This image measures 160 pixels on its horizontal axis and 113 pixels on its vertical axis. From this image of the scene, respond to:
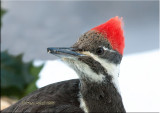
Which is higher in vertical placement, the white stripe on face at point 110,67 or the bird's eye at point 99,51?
the bird's eye at point 99,51

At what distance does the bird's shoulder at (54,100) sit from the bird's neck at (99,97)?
0.16 feet

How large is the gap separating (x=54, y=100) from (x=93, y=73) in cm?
22

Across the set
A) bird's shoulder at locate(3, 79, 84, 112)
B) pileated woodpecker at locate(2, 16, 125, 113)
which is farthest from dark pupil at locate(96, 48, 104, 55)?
bird's shoulder at locate(3, 79, 84, 112)

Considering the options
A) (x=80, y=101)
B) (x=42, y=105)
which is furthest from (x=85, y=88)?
(x=42, y=105)

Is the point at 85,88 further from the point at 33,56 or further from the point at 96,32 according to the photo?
the point at 33,56

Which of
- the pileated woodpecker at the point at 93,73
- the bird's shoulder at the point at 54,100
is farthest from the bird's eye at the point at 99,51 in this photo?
the bird's shoulder at the point at 54,100

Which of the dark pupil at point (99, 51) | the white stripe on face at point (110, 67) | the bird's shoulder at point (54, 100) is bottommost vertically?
the bird's shoulder at point (54, 100)

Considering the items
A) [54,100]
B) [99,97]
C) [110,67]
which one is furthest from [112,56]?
[54,100]

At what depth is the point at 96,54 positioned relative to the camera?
99cm

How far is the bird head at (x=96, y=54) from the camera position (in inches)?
38.2

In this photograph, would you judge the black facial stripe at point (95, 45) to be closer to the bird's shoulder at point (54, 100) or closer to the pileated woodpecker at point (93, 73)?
the pileated woodpecker at point (93, 73)

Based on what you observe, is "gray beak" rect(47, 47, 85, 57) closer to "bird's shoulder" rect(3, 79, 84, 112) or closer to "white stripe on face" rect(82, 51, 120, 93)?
"white stripe on face" rect(82, 51, 120, 93)

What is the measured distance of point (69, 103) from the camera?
42.6 inches

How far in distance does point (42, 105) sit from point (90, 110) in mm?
202
